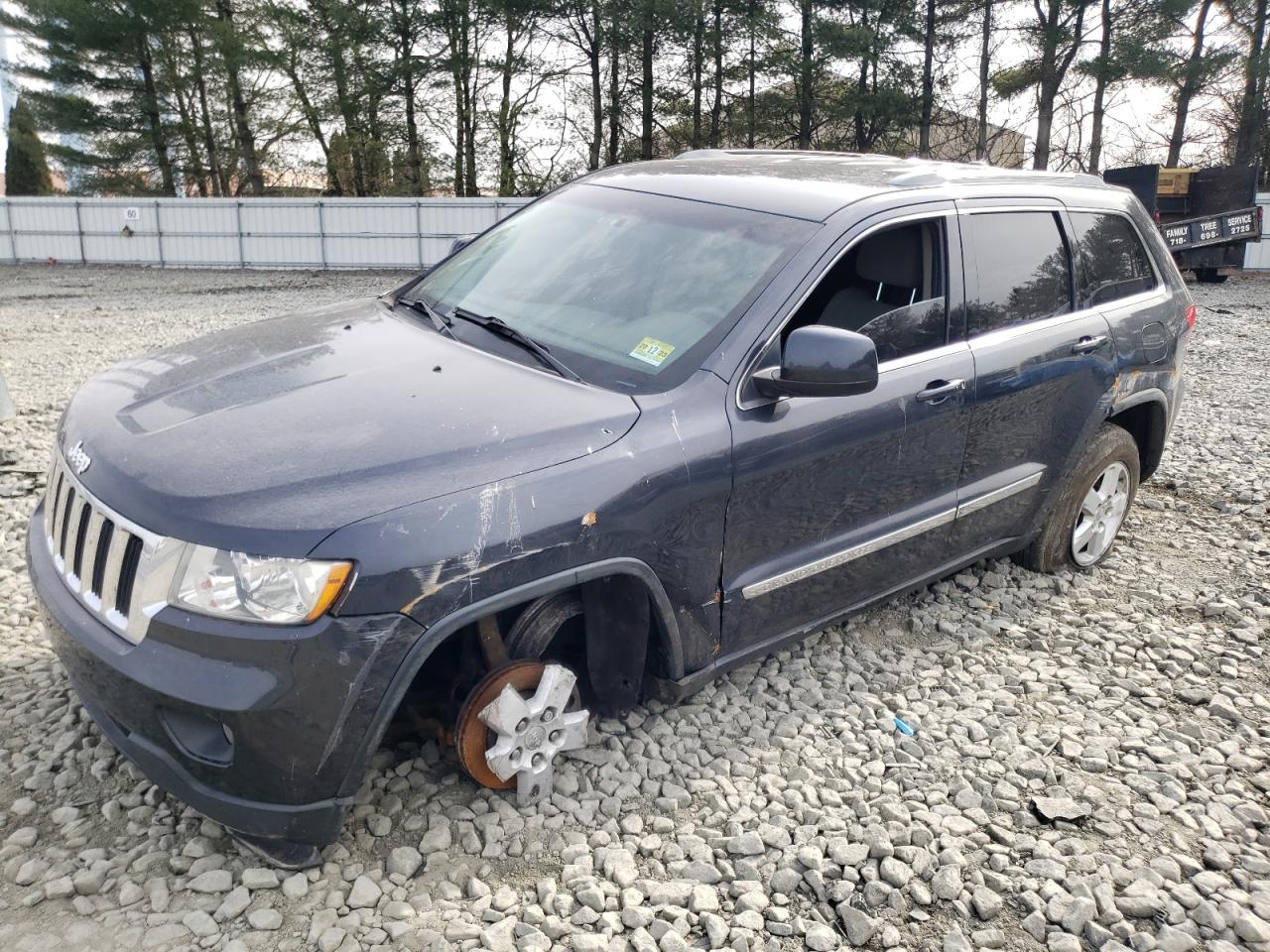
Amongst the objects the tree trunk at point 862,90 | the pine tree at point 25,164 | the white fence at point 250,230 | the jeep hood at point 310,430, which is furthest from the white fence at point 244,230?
the jeep hood at point 310,430

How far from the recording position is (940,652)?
4.18 metres

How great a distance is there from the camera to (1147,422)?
5066mm

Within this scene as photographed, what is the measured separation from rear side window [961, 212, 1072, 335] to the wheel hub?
2.15 metres

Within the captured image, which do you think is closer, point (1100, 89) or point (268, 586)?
point (268, 586)

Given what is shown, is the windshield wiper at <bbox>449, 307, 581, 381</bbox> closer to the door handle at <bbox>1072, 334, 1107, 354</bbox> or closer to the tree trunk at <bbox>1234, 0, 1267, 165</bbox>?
the door handle at <bbox>1072, 334, 1107, 354</bbox>

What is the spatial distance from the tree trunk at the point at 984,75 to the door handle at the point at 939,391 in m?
29.3

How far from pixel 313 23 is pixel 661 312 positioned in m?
31.5

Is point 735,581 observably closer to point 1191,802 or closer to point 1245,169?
point 1191,802

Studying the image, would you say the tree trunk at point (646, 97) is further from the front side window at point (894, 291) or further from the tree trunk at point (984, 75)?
the front side window at point (894, 291)

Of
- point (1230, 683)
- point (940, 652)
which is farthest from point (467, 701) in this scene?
point (1230, 683)

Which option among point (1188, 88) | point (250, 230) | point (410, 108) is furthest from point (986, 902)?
point (410, 108)

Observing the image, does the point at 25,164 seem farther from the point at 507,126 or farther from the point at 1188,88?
the point at 1188,88

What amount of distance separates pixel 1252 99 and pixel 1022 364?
30100 millimetres

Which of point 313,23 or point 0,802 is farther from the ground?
point 313,23
